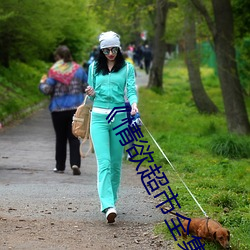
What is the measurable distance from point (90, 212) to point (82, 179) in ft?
9.33

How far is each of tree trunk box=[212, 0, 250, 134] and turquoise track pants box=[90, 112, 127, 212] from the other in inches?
357

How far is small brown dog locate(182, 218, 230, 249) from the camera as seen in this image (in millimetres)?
6164

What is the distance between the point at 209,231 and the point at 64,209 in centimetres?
238

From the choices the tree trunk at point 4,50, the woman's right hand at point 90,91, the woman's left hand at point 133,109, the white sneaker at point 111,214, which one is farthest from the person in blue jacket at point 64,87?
the tree trunk at point 4,50

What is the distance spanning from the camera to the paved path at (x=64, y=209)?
683 cm

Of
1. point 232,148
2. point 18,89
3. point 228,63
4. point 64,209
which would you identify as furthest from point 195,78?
point 64,209

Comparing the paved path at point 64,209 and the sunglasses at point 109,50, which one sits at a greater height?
the sunglasses at point 109,50

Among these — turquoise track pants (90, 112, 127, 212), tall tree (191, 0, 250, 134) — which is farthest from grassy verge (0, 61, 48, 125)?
turquoise track pants (90, 112, 127, 212)

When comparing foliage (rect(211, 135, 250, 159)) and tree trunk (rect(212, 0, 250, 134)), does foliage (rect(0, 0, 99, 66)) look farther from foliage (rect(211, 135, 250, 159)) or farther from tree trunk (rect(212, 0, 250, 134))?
foliage (rect(211, 135, 250, 159))

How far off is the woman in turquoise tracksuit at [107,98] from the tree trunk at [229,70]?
8.87 metres

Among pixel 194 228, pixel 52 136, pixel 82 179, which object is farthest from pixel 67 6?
pixel 194 228

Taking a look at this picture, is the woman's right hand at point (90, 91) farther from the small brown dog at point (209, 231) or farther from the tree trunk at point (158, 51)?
the tree trunk at point (158, 51)

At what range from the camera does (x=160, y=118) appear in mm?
21891

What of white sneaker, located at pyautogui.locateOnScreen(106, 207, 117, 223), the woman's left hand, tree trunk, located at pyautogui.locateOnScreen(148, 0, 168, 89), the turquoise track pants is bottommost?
tree trunk, located at pyautogui.locateOnScreen(148, 0, 168, 89)
